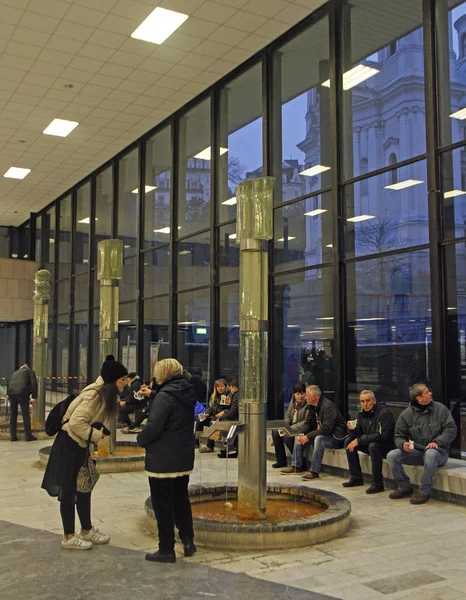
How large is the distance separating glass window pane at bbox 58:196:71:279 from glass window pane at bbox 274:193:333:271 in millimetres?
10277

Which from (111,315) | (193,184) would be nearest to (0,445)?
(111,315)

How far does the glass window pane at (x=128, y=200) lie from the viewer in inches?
580

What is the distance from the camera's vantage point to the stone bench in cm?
620

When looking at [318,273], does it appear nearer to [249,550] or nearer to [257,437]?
[257,437]

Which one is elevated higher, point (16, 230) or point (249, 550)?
point (16, 230)

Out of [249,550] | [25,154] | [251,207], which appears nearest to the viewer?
[249,550]

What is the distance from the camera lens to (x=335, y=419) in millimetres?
7688

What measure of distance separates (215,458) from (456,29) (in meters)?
6.14

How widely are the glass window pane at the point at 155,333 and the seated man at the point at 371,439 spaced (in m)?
Result: 6.22

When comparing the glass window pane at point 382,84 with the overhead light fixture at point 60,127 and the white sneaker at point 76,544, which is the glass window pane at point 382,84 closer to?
the white sneaker at point 76,544

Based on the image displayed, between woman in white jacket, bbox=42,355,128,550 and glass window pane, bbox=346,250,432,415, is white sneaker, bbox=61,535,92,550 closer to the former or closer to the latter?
woman in white jacket, bbox=42,355,128,550

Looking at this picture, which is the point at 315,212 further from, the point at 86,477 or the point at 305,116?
the point at 86,477

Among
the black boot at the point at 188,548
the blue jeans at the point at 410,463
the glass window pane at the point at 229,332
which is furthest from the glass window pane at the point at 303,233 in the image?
the black boot at the point at 188,548

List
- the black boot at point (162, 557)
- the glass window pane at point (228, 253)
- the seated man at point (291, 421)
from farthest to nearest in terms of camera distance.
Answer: the glass window pane at point (228, 253) < the seated man at point (291, 421) < the black boot at point (162, 557)
